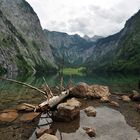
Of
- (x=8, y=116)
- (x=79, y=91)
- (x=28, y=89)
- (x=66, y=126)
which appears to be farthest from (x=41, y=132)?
(x=28, y=89)

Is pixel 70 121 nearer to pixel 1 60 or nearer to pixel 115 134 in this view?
pixel 115 134

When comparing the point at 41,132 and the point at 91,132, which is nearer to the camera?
the point at 91,132

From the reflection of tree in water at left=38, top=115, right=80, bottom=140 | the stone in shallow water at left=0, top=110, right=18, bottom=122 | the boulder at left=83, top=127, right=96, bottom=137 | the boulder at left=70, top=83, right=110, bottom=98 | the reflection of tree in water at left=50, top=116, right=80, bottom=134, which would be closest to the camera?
the boulder at left=83, top=127, right=96, bottom=137

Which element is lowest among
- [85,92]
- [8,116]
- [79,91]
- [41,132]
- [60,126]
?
[41,132]

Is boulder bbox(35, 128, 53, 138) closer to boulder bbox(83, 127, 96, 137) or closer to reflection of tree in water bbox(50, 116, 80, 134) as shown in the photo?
reflection of tree in water bbox(50, 116, 80, 134)

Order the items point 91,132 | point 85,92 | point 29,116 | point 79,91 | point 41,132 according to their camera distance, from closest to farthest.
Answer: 1. point 91,132
2. point 41,132
3. point 29,116
4. point 85,92
5. point 79,91

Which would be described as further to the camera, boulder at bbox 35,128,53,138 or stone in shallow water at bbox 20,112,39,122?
stone in shallow water at bbox 20,112,39,122

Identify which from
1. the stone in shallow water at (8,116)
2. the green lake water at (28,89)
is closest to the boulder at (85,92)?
the green lake water at (28,89)

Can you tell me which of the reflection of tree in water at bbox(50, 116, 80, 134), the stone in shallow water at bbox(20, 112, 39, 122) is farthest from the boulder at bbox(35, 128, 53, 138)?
the stone in shallow water at bbox(20, 112, 39, 122)

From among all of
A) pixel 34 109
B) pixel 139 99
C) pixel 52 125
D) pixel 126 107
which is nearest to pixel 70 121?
pixel 52 125

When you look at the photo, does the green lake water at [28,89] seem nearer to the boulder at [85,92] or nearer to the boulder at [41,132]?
the boulder at [85,92]

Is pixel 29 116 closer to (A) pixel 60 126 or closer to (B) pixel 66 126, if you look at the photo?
(A) pixel 60 126

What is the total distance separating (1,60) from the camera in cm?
19075

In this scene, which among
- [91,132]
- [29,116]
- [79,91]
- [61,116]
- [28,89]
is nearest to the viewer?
[91,132]
